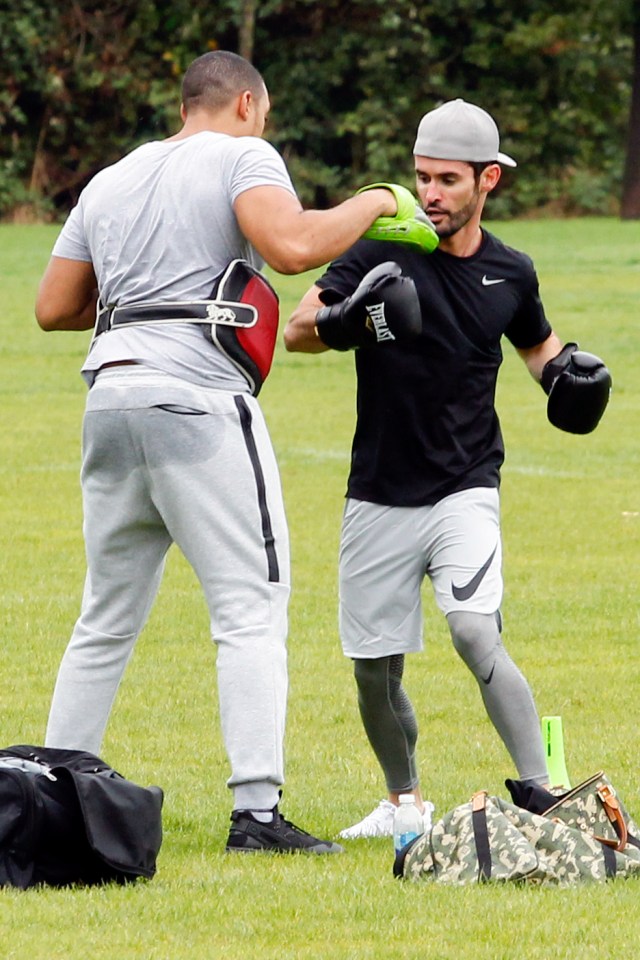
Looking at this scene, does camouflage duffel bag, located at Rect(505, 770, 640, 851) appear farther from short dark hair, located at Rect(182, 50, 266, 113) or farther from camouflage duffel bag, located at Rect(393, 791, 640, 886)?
short dark hair, located at Rect(182, 50, 266, 113)

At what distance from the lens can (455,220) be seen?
18.3ft

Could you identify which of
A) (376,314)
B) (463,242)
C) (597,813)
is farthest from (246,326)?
(597,813)

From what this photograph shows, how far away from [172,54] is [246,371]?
3731 centimetres

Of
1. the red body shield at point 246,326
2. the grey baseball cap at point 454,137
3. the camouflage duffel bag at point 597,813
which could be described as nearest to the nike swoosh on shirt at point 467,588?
the camouflage duffel bag at point 597,813

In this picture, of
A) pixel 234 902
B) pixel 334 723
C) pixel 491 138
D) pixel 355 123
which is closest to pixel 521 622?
pixel 334 723

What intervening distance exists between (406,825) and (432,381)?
128 centimetres

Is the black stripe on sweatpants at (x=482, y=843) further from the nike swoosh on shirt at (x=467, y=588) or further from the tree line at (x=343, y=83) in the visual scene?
the tree line at (x=343, y=83)

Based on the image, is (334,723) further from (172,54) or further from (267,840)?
(172,54)

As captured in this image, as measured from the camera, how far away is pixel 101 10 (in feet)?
135

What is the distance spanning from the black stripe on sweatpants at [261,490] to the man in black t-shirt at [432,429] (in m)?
0.40

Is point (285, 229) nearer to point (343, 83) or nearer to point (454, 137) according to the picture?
point (454, 137)

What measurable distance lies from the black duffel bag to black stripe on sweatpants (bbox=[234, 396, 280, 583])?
0.72 metres

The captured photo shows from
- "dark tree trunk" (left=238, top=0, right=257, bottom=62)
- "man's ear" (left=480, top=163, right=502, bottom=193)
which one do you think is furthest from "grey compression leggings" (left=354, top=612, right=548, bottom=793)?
"dark tree trunk" (left=238, top=0, right=257, bottom=62)

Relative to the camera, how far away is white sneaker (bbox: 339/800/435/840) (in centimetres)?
560
